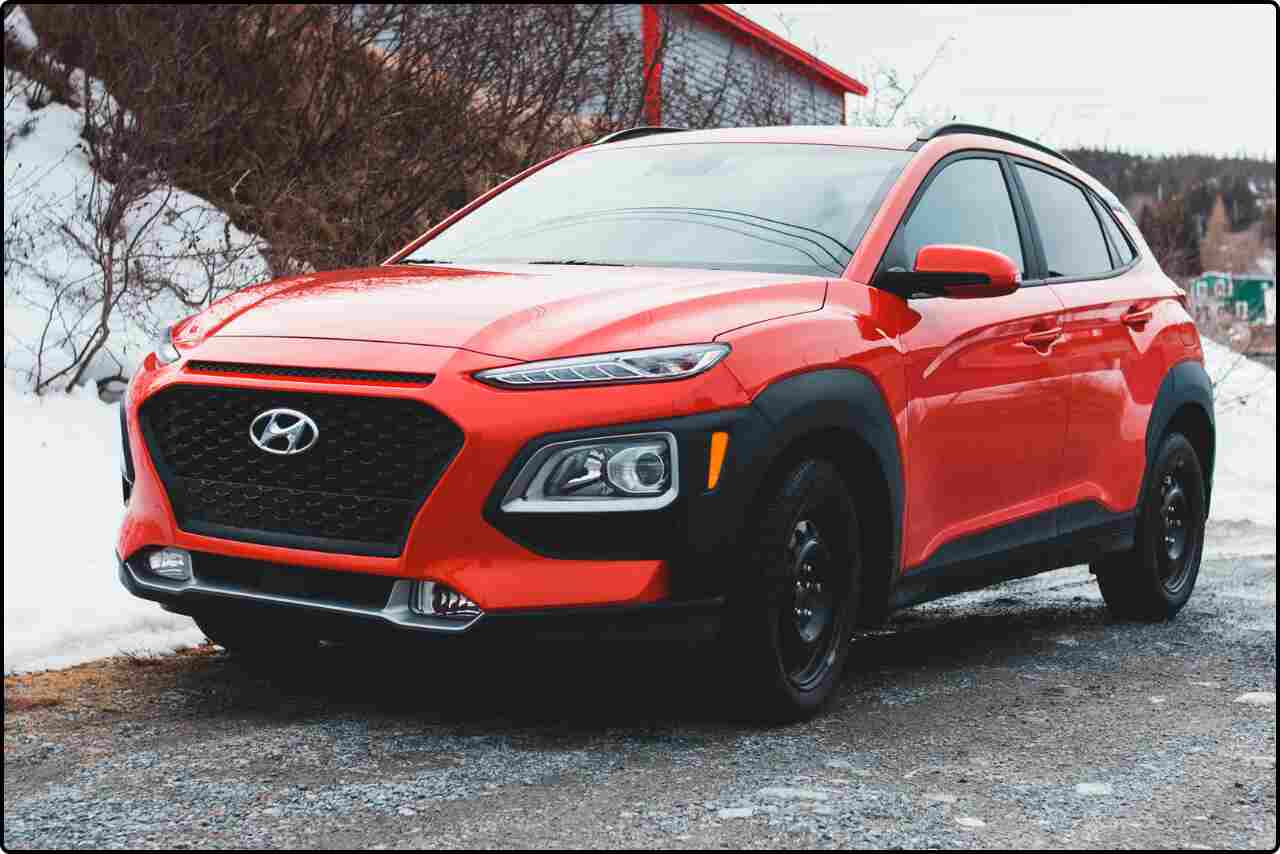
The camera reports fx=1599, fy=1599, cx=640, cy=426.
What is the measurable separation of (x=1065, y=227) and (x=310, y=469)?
355 cm

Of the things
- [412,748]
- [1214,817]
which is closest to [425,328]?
[412,748]

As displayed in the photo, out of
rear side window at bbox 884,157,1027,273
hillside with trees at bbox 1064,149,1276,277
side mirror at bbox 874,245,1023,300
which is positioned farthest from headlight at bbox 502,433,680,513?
hillside with trees at bbox 1064,149,1276,277

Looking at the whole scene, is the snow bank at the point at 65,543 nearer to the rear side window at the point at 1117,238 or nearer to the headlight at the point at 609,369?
the headlight at the point at 609,369

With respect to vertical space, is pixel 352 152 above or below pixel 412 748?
above

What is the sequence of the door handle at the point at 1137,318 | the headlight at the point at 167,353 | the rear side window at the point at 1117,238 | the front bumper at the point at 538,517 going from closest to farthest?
the front bumper at the point at 538,517, the headlight at the point at 167,353, the door handle at the point at 1137,318, the rear side window at the point at 1117,238

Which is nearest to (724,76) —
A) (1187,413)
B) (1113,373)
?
(1187,413)

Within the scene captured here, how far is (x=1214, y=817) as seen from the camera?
3.90 metres

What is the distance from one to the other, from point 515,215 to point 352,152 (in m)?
5.41

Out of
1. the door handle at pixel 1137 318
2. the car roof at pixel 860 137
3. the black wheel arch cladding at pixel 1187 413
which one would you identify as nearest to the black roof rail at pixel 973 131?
the car roof at pixel 860 137

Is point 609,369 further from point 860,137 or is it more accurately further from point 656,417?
point 860,137

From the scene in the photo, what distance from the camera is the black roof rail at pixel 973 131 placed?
5576mm

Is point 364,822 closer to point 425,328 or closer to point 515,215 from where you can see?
point 425,328

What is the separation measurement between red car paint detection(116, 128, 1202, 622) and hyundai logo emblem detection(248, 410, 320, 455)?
0.08 meters

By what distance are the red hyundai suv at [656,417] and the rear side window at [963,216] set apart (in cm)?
2
